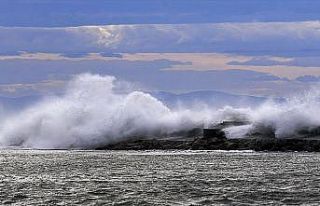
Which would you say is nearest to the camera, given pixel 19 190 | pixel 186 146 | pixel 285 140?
pixel 19 190

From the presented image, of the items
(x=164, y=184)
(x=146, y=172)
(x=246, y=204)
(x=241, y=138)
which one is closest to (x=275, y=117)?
(x=241, y=138)

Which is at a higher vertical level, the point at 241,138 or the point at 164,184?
the point at 241,138

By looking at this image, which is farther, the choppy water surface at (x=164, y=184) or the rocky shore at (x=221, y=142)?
the rocky shore at (x=221, y=142)

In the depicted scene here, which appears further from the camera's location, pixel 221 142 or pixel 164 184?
pixel 221 142

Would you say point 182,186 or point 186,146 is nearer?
point 182,186

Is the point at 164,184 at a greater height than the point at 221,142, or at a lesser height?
lesser

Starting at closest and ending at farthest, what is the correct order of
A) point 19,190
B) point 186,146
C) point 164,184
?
point 19,190, point 164,184, point 186,146

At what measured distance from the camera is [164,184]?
241 ft

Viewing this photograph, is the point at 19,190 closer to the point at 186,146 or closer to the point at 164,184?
the point at 164,184

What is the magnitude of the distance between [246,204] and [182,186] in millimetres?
14934

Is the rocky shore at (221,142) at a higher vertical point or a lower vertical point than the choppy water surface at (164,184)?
higher

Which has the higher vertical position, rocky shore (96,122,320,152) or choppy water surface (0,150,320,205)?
rocky shore (96,122,320,152)

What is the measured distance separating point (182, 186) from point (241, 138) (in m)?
A: 106

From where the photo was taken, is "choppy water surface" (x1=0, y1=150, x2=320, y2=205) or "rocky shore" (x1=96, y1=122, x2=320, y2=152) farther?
"rocky shore" (x1=96, y1=122, x2=320, y2=152)
